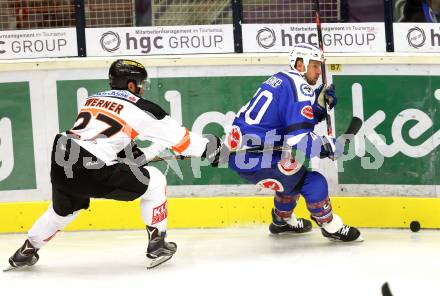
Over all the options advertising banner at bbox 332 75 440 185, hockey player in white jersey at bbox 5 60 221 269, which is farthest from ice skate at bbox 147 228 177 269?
advertising banner at bbox 332 75 440 185

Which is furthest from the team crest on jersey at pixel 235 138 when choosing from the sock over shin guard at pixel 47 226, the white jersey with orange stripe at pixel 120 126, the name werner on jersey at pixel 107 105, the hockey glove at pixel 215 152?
the sock over shin guard at pixel 47 226

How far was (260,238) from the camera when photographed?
675cm

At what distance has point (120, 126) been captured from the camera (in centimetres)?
567

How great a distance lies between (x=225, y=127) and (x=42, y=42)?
1.38 meters

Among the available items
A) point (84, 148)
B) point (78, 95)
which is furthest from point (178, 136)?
point (78, 95)

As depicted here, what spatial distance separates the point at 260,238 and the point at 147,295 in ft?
5.35

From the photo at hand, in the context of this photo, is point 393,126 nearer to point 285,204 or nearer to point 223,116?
point 285,204

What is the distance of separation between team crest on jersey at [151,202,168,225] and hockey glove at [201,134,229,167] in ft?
1.22

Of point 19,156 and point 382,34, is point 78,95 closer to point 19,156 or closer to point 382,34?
point 19,156

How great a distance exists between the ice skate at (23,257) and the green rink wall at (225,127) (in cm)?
118

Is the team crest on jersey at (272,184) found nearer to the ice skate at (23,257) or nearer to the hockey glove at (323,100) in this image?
the hockey glove at (323,100)

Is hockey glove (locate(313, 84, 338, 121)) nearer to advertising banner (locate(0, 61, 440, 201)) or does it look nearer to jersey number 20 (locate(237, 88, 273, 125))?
jersey number 20 (locate(237, 88, 273, 125))

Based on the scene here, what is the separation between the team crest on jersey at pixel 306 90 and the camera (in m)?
6.19

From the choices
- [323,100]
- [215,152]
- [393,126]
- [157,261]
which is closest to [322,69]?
[323,100]
